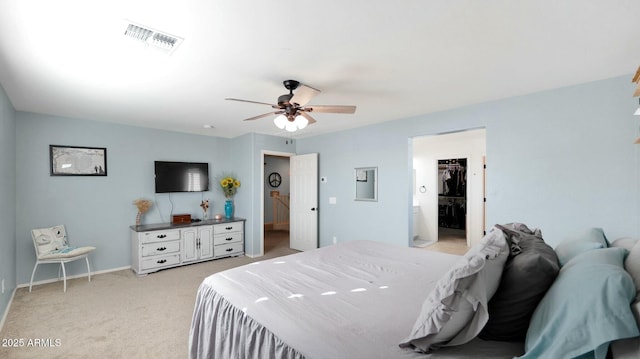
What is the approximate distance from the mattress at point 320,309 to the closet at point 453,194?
6.20m

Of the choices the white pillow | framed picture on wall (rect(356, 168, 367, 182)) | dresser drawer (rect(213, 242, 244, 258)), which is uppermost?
framed picture on wall (rect(356, 168, 367, 182))

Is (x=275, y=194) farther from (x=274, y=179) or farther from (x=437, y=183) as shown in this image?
(x=437, y=183)

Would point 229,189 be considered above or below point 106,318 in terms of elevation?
above

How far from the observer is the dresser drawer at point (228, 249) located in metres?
5.05

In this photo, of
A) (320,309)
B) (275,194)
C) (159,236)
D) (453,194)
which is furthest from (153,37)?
(453,194)

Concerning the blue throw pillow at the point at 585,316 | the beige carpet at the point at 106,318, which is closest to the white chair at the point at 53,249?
the beige carpet at the point at 106,318

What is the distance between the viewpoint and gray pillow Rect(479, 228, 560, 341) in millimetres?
1143

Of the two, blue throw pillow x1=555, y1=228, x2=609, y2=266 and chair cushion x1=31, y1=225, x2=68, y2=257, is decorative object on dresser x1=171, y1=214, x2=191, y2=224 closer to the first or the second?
chair cushion x1=31, y1=225, x2=68, y2=257

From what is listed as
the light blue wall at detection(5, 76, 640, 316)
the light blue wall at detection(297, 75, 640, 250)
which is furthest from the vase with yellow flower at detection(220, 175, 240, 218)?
the light blue wall at detection(297, 75, 640, 250)

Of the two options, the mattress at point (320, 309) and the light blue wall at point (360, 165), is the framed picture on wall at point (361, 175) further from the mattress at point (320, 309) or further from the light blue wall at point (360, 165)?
the mattress at point (320, 309)

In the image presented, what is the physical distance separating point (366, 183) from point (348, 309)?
3389 millimetres

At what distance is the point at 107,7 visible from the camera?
1593 mm

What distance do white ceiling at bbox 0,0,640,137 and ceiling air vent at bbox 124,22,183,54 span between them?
6 cm

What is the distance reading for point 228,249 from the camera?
5.19 m
